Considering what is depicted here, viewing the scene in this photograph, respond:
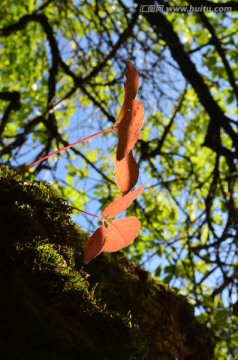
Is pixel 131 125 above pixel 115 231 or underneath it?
above

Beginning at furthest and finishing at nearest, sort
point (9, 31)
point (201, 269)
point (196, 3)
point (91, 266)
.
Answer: point (201, 269) → point (9, 31) → point (196, 3) → point (91, 266)

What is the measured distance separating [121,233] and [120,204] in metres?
0.07

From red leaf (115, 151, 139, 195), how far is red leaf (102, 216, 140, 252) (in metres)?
0.07

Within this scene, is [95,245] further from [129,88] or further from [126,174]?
[129,88]

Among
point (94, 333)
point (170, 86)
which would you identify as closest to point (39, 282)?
point (94, 333)

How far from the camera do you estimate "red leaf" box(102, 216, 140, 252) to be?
88 centimetres

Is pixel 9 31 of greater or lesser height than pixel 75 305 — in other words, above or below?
above

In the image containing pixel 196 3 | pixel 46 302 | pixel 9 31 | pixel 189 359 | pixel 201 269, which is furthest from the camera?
pixel 201 269

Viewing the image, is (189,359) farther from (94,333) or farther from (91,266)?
(94,333)

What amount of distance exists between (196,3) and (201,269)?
3198mm

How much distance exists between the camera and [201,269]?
16.0 ft

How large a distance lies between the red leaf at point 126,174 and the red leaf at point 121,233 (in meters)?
0.07

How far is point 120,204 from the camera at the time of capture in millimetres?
857

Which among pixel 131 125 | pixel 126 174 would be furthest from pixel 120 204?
pixel 131 125
